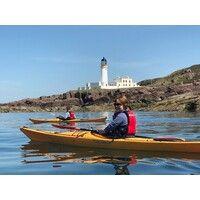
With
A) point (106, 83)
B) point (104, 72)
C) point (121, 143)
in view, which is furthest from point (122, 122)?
point (106, 83)

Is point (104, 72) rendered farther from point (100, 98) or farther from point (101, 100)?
point (101, 100)

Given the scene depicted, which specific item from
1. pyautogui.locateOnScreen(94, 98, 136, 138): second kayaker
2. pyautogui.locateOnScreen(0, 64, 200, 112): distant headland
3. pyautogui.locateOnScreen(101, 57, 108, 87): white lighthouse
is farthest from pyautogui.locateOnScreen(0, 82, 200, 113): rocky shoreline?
pyautogui.locateOnScreen(94, 98, 136, 138): second kayaker

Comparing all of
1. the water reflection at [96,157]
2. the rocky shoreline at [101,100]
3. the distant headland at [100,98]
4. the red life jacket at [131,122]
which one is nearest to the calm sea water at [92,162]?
the water reflection at [96,157]

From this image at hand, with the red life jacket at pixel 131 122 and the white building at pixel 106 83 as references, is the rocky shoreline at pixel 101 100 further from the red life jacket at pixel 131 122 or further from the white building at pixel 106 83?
the red life jacket at pixel 131 122

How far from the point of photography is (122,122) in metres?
13.8

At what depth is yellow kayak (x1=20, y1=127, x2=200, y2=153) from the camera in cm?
1327

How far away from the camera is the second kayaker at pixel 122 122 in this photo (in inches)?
522

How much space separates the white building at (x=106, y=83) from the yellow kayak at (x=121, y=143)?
255ft

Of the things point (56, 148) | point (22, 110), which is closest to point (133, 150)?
point (56, 148)

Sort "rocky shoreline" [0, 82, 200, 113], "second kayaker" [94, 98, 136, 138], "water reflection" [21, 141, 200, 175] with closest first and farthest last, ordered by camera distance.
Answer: "water reflection" [21, 141, 200, 175] → "second kayaker" [94, 98, 136, 138] → "rocky shoreline" [0, 82, 200, 113]

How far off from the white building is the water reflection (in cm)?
7894

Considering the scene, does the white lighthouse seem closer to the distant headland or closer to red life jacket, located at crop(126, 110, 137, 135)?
the distant headland

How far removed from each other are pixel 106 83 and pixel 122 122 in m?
87.6
